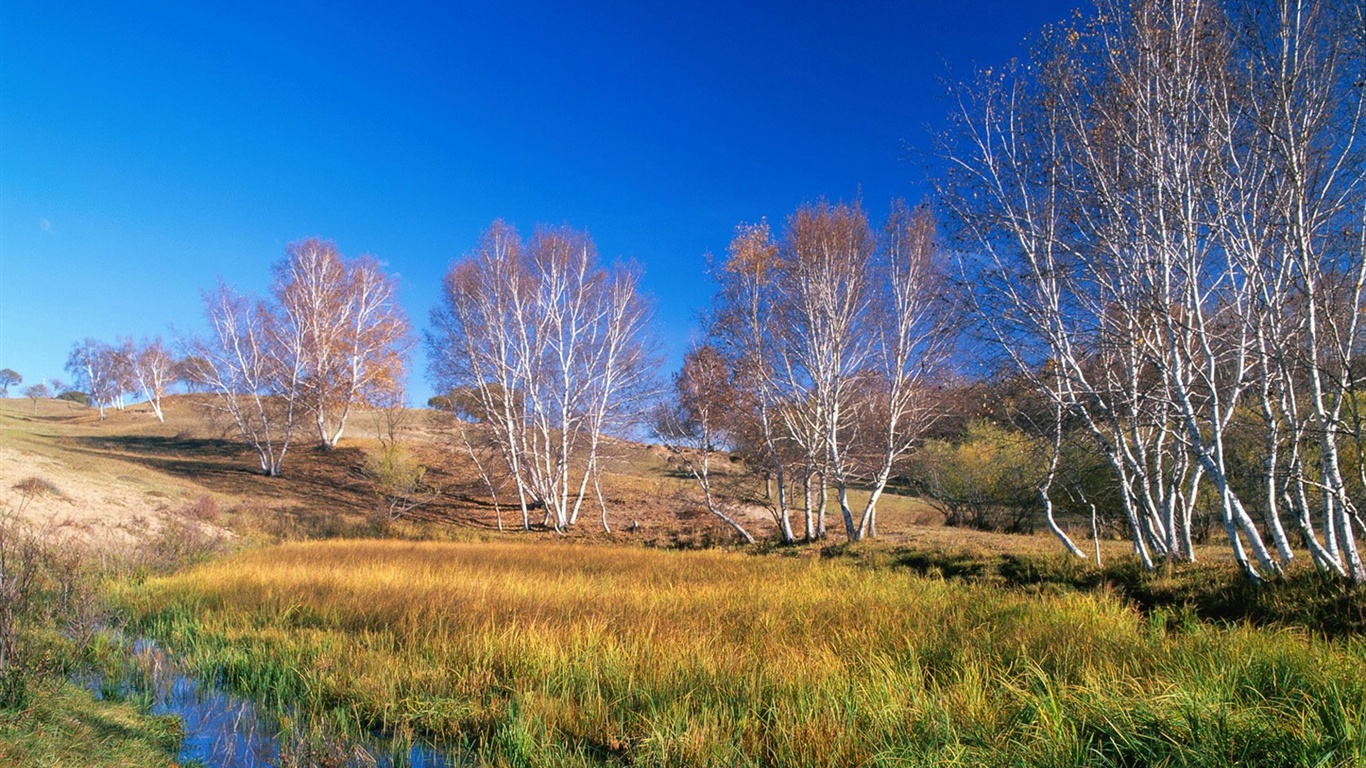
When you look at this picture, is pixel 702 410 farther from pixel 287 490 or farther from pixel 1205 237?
pixel 287 490

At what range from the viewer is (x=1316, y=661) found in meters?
4.36

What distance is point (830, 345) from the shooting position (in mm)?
17562

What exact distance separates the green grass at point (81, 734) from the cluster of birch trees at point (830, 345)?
14.2m

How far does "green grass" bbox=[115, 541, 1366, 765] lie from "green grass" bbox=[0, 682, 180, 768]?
0.99 meters

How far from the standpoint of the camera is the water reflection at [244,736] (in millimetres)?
4398

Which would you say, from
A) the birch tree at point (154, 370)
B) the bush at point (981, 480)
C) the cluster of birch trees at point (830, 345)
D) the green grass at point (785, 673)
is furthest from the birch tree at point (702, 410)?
the birch tree at point (154, 370)

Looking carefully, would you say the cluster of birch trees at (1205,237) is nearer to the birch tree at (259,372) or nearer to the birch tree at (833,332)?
the birch tree at (833,332)

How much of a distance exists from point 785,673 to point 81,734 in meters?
5.07

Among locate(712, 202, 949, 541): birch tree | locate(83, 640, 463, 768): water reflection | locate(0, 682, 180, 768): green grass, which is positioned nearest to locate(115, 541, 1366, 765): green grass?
locate(83, 640, 463, 768): water reflection

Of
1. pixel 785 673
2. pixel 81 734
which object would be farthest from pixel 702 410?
pixel 81 734

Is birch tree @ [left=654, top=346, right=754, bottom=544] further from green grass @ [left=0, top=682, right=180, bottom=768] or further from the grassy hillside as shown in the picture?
green grass @ [left=0, top=682, right=180, bottom=768]

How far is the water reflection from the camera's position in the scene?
4.40 meters

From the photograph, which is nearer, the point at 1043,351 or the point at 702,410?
the point at 1043,351

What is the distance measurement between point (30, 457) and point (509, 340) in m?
16.9
